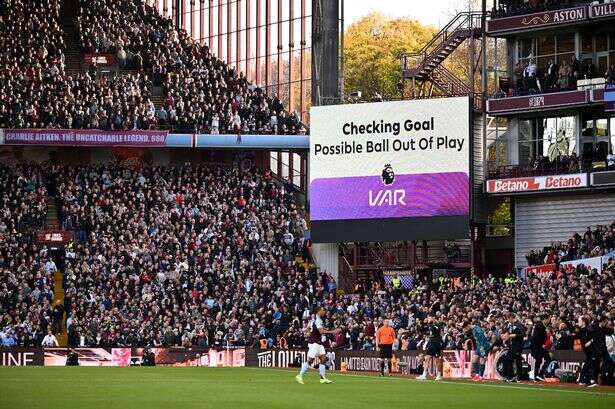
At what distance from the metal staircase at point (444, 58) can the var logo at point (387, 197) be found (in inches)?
201

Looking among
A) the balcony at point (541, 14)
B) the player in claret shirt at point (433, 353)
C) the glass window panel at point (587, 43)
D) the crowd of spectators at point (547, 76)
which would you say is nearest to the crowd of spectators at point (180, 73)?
the crowd of spectators at point (547, 76)

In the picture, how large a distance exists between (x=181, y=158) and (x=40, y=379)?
34829 millimetres

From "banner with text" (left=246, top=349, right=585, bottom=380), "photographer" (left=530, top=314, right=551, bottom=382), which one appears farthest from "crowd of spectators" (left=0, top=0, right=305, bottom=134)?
"photographer" (left=530, top=314, right=551, bottom=382)

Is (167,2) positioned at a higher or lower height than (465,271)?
higher

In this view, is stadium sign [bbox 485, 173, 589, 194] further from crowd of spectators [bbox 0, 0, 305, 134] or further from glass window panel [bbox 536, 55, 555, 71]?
crowd of spectators [bbox 0, 0, 305, 134]

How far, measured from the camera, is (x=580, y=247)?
52031 mm

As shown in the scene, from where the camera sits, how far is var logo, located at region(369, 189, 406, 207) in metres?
57.7

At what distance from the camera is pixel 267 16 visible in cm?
7862

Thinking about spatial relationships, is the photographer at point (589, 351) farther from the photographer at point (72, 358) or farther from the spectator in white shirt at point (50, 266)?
the spectator in white shirt at point (50, 266)

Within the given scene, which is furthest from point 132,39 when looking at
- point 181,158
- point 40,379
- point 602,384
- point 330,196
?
point 602,384

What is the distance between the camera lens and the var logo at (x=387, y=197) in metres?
57.7

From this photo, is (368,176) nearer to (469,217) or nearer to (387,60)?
(469,217)

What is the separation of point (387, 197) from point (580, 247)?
31.0ft

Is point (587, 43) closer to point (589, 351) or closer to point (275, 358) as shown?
point (275, 358)
